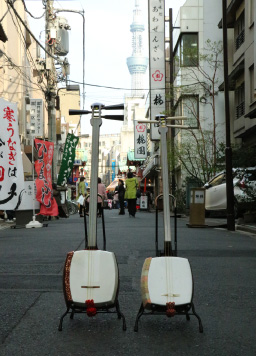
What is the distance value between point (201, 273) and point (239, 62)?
20.3 meters

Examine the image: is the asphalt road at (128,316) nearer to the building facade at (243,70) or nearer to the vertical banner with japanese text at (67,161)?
the building facade at (243,70)

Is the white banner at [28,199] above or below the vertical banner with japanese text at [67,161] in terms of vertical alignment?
below

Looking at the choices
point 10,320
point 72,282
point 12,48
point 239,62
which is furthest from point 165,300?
point 12,48

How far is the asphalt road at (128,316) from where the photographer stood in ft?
13.9

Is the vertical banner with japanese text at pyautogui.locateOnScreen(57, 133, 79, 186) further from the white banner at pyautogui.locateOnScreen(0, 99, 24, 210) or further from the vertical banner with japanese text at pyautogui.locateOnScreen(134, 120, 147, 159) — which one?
the vertical banner with japanese text at pyautogui.locateOnScreen(134, 120, 147, 159)

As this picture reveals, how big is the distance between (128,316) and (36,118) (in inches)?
1241

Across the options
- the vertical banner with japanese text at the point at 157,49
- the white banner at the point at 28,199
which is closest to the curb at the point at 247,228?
the white banner at the point at 28,199

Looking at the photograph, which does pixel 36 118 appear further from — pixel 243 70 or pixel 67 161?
pixel 243 70

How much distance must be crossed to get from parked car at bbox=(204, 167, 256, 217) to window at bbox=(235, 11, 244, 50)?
877 cm

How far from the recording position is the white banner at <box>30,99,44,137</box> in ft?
116

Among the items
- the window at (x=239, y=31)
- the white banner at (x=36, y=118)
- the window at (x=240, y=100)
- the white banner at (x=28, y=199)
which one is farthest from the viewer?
the white banner at (x=36, y=118)

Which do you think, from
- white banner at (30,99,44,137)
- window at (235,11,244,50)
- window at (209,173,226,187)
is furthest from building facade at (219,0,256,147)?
white banner at (30,99,44,137)

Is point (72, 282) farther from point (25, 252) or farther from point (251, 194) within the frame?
point (251, 194)

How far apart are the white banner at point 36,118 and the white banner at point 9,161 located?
23373mm
